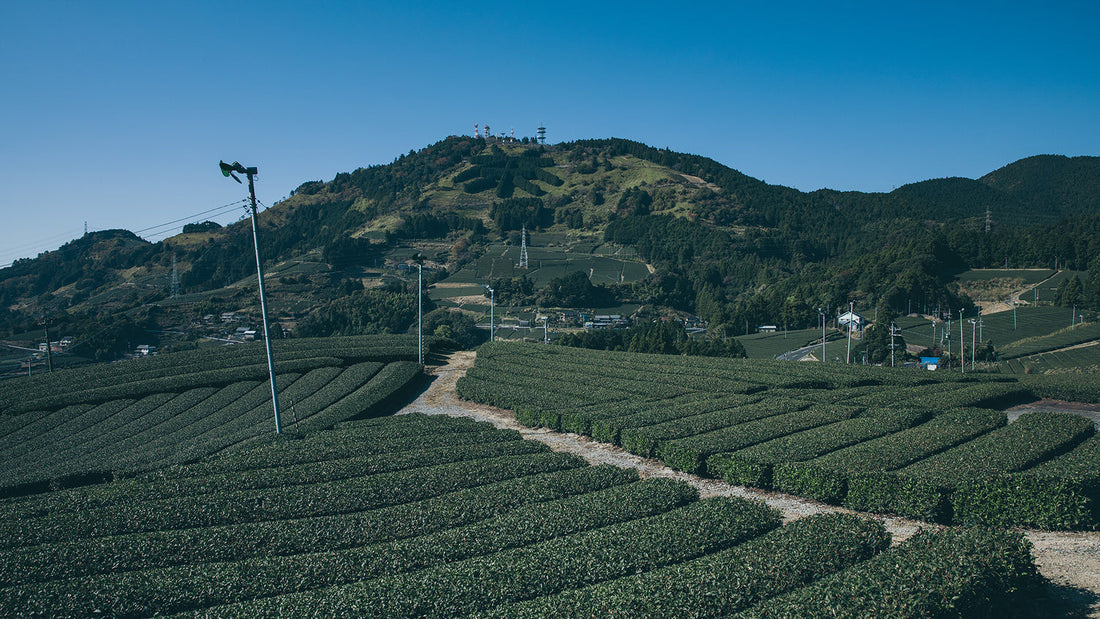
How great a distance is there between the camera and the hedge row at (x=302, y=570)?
1193 cm

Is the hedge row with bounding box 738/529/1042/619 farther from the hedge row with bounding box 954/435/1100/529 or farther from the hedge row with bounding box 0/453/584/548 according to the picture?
the hedge row with bounding box 0/453/584/548

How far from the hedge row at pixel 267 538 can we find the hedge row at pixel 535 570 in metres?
3.07

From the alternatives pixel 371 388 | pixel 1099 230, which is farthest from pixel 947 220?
pixel 371 388

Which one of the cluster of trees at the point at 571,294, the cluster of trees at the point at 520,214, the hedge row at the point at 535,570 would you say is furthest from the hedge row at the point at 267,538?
the cluster of trees at the point at 520,214

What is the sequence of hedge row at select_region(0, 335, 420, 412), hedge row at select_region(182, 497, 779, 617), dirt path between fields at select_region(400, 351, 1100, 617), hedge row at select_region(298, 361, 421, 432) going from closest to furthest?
hedge row at select_region(182, 497, 779, 617) < dirt path between fields at select_region(400, 351, 1100, 617) < hedge row at select_region(298, 361, 421, 432) < hedge row at select_region(0, 335, 420, 412)

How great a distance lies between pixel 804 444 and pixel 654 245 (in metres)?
125

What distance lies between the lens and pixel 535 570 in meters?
12.7

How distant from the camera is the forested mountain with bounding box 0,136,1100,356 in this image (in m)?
90.8

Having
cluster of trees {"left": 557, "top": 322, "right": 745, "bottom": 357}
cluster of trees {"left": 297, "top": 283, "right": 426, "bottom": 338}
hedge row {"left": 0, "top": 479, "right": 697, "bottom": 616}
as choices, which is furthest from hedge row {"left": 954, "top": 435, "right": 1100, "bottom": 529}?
cluster of trees {"left": 297, "top": 283, "right": 426, "bottom": 338}

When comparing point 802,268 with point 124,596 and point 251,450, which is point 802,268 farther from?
point 124,596

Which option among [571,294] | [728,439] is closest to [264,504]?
[728,439]

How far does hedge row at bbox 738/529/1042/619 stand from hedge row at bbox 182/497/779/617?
10.1 feet

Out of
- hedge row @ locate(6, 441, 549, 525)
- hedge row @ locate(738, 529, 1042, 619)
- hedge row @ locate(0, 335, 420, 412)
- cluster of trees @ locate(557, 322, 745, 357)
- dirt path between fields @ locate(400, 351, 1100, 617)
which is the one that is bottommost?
A: cluster of trees @ locate(557, 322, 745, 357)

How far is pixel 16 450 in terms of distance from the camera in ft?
100
